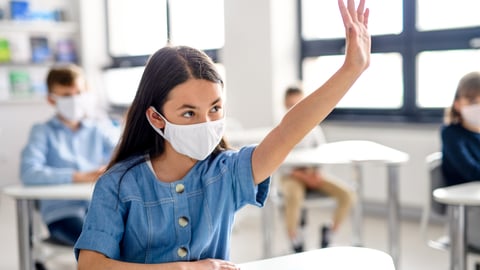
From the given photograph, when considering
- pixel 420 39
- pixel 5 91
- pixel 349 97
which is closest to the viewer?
pixel 420 39

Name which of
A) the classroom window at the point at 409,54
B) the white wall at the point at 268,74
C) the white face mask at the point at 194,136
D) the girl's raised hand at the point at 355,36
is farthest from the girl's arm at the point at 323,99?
the white wall at the point at 268,74

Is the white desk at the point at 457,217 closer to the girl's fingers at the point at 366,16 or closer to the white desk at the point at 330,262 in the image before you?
the white desk at the point at 330,262

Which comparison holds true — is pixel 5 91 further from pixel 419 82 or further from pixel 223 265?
pixel 223 265

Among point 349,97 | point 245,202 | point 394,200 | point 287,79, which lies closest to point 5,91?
point 287,79

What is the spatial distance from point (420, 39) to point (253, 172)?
340cm

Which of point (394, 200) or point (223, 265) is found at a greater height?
point (223, 265)

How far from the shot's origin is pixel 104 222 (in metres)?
1.23

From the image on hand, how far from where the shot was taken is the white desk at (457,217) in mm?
2068

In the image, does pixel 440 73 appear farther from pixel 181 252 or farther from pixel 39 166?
pixel 181 252

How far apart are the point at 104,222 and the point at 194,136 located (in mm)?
264

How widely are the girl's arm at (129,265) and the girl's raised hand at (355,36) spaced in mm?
483

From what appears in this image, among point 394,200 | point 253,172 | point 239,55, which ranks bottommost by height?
point 394,200

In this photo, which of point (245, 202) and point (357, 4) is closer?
point (357, 4)

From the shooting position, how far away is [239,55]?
5074 mm
